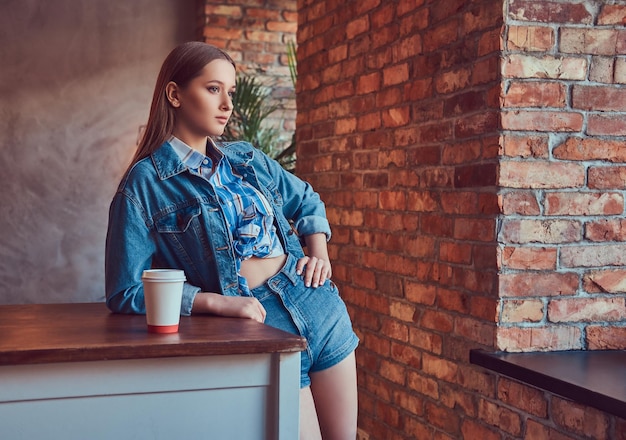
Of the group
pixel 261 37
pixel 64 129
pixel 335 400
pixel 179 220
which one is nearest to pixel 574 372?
pixel 335 400

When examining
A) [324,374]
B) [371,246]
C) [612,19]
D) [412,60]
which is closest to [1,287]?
[371,246]

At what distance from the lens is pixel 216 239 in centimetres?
185

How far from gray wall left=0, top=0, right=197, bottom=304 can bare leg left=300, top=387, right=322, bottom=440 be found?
3958 mm

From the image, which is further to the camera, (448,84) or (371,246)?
(371,246)

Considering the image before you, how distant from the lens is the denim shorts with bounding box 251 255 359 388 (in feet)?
6.30

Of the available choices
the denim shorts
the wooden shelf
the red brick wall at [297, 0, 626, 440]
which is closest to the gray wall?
the red brick wall at [297, 0, 626, 440]

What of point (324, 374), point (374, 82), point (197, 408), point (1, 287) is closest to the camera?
point (197, 408)

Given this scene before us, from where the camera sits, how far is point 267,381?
156cm

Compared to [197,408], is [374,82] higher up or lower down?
higher up

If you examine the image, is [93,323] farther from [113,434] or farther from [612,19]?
[612,19]

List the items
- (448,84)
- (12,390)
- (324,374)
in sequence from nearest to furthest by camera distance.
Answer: (12,390) → (324,374) → (448,84)

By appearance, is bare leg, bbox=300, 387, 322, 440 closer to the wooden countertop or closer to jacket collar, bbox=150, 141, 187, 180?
the wooden countertop

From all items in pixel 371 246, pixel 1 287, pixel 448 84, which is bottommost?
pixel 1 287

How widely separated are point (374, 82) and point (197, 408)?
6.29ft
